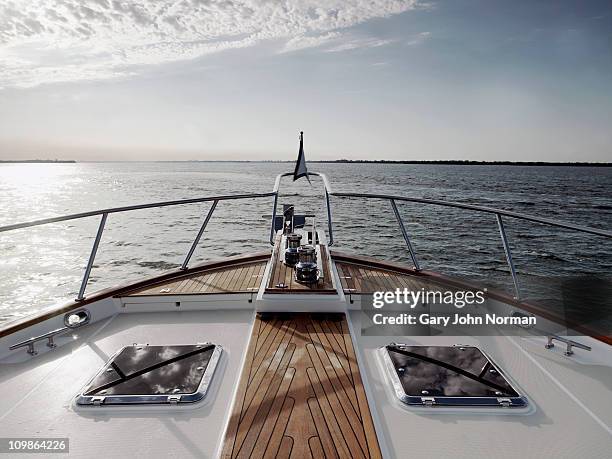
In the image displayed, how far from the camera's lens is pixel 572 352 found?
249cm

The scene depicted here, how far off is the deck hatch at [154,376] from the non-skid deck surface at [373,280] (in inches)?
55.2

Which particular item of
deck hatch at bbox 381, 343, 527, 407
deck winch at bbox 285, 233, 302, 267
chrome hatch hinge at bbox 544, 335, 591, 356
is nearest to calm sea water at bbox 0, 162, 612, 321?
deck winch at bbox 285, 233, 302, 267

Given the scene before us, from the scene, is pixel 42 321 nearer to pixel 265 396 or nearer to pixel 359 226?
pixel 265 396

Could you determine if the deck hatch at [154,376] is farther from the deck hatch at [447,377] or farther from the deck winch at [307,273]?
the deck hatch at [447,377]

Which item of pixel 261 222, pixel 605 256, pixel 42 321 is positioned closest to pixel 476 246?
pixel 605 256

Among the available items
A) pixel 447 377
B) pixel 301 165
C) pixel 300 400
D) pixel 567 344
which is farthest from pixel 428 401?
pixel 301 165

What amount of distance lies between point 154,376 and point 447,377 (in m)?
1.62

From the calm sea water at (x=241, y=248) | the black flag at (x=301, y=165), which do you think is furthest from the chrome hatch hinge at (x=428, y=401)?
the calm sea water at (x=241, y=248)

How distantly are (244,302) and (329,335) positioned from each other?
3.23ft

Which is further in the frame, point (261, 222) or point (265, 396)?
point (261, 222)

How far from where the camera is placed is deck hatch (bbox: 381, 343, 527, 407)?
6.29ft

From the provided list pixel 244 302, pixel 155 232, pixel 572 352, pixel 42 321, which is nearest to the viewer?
pixel 572 352

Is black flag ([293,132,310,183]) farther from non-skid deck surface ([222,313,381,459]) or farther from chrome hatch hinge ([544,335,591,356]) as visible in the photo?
chrome hatch hinge ([544,335,591,356])

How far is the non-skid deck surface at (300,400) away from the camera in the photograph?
1579mm
